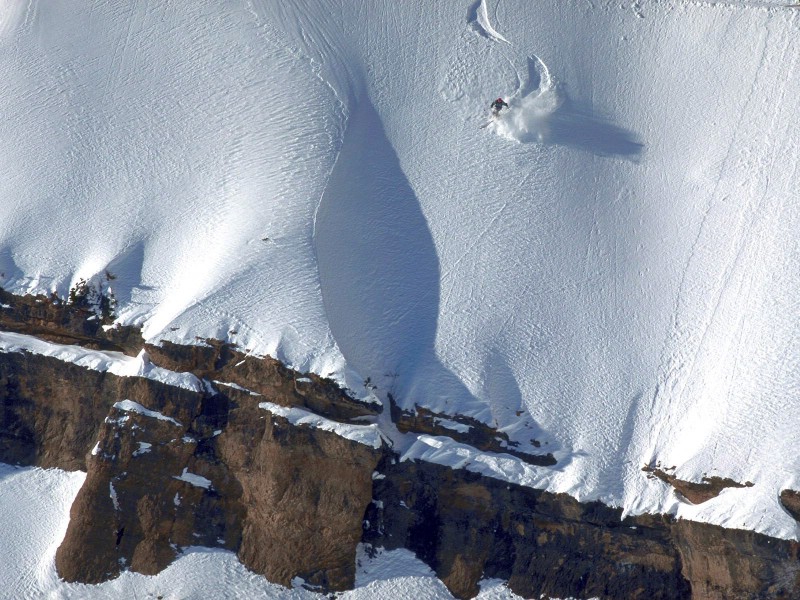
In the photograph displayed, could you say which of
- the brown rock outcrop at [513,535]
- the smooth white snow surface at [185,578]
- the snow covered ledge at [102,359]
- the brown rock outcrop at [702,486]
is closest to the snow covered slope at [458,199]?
the brown rock outcrop at [702,486]

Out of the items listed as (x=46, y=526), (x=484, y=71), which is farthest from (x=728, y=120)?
(x=46, y=526)

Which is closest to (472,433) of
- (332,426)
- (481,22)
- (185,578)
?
(332,426)

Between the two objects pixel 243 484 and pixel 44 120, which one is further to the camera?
pixel 44 120

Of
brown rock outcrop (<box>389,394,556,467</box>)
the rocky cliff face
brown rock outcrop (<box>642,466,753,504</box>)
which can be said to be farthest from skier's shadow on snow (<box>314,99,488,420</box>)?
brown rock outcrop (<box>642,466,753,504</box>)

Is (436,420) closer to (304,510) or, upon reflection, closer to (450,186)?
(304,510)

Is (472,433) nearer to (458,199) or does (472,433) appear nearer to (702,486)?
(702,486)

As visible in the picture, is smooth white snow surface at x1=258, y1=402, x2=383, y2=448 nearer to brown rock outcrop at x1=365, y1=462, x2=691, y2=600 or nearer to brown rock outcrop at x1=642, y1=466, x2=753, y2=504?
brown rock outcrop at x1=365, y1=462, x2=691, y2=600
